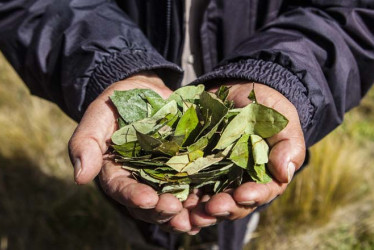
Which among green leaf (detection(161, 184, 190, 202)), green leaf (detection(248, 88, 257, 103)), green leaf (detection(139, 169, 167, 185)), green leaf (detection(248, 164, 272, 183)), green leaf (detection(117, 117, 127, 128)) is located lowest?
green leaf (detection(161, 184, 190, 202))

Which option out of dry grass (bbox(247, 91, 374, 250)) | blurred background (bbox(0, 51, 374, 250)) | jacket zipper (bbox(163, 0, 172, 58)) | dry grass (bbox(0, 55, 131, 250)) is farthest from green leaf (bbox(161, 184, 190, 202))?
dry grass (bbox(0, 55, 131, 250))

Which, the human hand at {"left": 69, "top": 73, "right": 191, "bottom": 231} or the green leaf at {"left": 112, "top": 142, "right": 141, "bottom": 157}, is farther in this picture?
the green leaf at {"left": 112, "top": 142, "right": 141, "bottom": 157}

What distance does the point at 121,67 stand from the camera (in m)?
1.45

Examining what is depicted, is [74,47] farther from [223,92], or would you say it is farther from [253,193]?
Result: [253,193]

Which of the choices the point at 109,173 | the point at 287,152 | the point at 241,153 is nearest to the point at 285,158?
the point at 287,152

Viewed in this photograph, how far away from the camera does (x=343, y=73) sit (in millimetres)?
1449

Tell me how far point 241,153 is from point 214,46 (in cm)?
50

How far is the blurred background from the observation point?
2447mm

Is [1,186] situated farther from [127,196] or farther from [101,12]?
[127,196]

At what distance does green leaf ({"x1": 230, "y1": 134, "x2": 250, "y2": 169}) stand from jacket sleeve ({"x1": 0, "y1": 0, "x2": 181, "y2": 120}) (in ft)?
1.16

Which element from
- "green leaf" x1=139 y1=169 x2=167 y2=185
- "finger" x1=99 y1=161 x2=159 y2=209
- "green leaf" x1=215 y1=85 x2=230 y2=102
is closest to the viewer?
"finger" x1=99 y1=161 x2=159 y2=209

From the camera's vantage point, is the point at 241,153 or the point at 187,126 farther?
the point at 187,126

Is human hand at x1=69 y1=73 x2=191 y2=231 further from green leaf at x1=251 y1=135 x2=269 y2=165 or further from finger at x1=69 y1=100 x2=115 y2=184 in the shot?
green leaf at x1=251 y1=135 x2=269 y2=165

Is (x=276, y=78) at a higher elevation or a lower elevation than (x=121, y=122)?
higher
